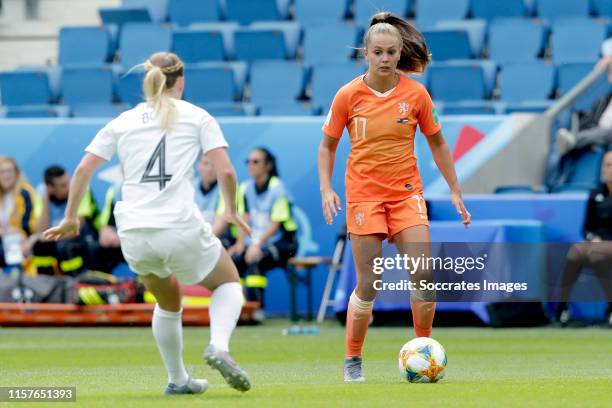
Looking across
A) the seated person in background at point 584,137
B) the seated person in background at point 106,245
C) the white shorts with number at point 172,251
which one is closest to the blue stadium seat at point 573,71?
the seated person in background at point 584,137

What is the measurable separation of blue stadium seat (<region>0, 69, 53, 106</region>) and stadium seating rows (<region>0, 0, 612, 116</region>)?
1 centimetres

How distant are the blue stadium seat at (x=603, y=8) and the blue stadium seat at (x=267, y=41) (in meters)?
3.99

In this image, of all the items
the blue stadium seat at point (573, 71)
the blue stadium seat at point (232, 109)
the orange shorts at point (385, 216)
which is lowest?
the blue stadium seat at point (232, 109)

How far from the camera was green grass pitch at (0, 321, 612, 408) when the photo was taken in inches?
271

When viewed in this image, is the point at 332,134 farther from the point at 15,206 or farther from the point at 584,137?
the point at 15,206

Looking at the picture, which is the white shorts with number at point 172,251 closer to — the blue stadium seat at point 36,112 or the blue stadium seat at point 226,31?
the blue stadium seat at point 36,112

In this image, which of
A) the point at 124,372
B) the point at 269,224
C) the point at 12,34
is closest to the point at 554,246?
the point at 269,224

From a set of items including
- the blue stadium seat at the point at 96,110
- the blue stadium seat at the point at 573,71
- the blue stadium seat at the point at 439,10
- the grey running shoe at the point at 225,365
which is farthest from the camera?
the blue stadium seat at the point at 439,10

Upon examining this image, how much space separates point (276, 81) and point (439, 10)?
272cm

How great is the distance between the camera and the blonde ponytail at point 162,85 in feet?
22.7

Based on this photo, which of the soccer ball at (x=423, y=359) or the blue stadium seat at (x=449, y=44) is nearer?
the soccer ball at (x=423, y=359)

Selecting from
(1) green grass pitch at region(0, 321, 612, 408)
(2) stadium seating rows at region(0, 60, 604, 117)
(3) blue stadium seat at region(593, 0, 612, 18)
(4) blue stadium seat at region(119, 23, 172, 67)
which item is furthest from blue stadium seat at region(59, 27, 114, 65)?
(3) blue stadium seat at region(593, 0, 612, 18)

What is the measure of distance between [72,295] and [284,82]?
4.60m

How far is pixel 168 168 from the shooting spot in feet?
22.7
